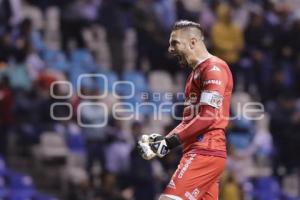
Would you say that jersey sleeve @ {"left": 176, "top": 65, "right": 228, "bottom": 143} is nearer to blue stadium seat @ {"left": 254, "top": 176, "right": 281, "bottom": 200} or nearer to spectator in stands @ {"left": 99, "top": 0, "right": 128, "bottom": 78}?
blue stadium seat @ {"left": 254, "top": 176, "right": 281, "bottom": 200}

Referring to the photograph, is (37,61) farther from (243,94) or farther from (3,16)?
(243,94)

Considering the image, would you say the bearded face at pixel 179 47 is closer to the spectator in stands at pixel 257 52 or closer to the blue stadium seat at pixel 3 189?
the blue stadium seat at pixel 3 189

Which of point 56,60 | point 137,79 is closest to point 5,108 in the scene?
point 56,60

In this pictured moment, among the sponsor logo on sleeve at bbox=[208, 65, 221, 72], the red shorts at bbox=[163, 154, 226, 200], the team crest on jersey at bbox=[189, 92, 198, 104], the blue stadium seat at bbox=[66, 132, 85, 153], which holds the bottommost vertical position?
the red shorts at bbox=[163, 154, 226, 200]

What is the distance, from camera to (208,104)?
7.42m

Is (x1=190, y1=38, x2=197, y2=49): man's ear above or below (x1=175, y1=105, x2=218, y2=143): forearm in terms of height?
above

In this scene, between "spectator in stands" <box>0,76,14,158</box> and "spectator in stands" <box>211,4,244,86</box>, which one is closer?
"spectator in stands" <box>0,76,14,158</box>

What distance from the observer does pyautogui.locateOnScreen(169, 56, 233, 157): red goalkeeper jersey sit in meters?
7.45

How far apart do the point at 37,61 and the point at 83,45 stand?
1108mm

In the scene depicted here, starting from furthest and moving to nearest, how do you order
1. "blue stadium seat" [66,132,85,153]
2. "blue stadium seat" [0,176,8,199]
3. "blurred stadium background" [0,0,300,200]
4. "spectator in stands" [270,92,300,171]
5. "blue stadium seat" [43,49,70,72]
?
"spectator in stands" [270,92,300,171], "blue stadium seat" [43,49,70,72], "blue stadium seat" [66,132,85,153], "blurred stadium background" [0,0,300,200], "blue stadium seat" [0,176,8,199]

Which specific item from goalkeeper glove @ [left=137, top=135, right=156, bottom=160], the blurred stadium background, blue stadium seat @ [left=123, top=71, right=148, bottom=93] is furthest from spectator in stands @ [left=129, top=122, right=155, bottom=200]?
goalkeeper glove @ [left=137, top=135, right=156, bottom=160]

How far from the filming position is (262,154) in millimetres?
14547

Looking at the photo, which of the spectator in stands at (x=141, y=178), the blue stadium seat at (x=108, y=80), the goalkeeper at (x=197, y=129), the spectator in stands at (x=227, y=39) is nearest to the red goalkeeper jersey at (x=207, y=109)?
the goalkeeper at (x=197, y=129)

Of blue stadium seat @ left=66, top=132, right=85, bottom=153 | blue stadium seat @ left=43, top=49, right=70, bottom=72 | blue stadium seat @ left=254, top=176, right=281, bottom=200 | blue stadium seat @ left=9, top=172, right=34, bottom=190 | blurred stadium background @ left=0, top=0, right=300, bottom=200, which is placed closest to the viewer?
blue stadium seat @ left=9, top=172, right=34, bottom=190
